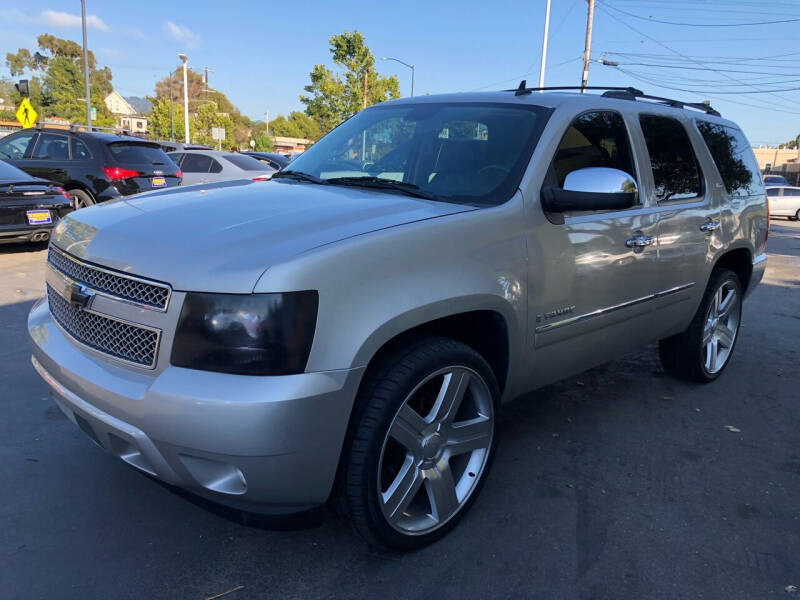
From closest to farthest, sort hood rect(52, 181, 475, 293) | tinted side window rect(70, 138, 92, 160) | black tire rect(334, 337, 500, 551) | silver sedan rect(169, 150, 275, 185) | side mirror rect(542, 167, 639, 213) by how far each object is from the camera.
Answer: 1. hood rect(52, 181, 475, 293)
2. black tire rect(334, 337, 500, 551)
3. side mirror rect(542, 167, 639, 213)
4. tinted side window rect(70, 138, 92, 160)
5. silver sedan rect(169, 150, 275, 185)

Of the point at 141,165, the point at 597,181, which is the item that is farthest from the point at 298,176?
the point at 141,165

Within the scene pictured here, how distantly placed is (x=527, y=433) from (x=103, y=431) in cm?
238

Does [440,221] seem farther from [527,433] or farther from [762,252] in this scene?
[762,252]

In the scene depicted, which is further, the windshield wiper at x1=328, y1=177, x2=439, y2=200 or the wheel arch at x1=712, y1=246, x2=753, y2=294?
the wheel arch at x1=712, y1=246, x2=753, y2=294

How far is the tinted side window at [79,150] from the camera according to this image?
408 inches

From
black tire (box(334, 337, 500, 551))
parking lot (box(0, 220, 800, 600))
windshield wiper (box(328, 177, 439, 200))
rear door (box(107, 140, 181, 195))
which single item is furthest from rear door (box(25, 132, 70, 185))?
black tire (box(334, 337, 500, 551))

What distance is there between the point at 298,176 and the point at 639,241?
189cm

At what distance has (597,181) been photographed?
2.87 metres

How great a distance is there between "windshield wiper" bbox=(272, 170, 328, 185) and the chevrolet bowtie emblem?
1344mm

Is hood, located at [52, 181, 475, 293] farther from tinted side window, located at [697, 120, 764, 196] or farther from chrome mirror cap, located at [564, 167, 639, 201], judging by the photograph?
tinted side window, located at [697, 120, 764, 196]

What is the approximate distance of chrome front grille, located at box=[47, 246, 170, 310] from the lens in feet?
6.82

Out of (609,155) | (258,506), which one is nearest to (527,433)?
(609,155)

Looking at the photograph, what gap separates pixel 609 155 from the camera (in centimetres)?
345

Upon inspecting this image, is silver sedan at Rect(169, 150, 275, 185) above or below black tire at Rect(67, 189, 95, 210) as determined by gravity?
above
